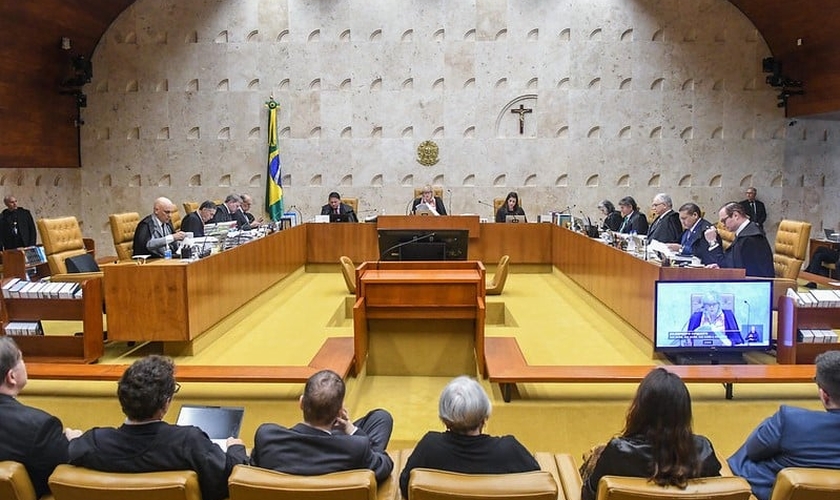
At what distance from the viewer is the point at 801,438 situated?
7.97 feet

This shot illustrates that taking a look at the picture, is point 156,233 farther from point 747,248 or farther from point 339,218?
point 747,248

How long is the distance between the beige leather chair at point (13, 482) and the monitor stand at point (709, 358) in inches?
148

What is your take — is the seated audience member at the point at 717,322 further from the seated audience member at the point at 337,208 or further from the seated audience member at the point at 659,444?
the seated audience member at the point at 337,208

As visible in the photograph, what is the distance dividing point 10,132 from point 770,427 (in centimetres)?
1051

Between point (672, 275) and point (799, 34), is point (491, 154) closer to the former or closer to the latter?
point (799, 34)

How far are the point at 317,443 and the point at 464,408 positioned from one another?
0.49 m

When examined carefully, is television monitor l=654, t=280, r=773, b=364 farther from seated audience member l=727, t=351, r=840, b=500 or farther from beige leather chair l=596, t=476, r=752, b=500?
beige leather chair l=596, t=476, r=752, b=500

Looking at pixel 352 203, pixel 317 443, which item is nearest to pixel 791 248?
pixel 317 443

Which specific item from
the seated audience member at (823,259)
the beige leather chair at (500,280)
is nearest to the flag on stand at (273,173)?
the beige leather chair at (500,280)

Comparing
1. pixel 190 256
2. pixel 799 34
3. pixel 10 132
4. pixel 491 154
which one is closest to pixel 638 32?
pixel 799 34

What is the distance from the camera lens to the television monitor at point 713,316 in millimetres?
4184

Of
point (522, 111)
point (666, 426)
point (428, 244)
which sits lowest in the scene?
point (666, 426)

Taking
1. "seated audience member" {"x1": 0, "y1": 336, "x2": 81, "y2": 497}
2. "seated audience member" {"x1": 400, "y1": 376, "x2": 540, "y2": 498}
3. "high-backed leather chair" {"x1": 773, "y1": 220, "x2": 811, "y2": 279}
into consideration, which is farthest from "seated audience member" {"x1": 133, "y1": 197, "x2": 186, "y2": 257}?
"high-backed leather chair" {"x1": 773, "y1": 220, "x2": 811, "y2": 279}

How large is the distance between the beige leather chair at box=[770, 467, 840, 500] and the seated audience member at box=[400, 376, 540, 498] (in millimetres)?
736
